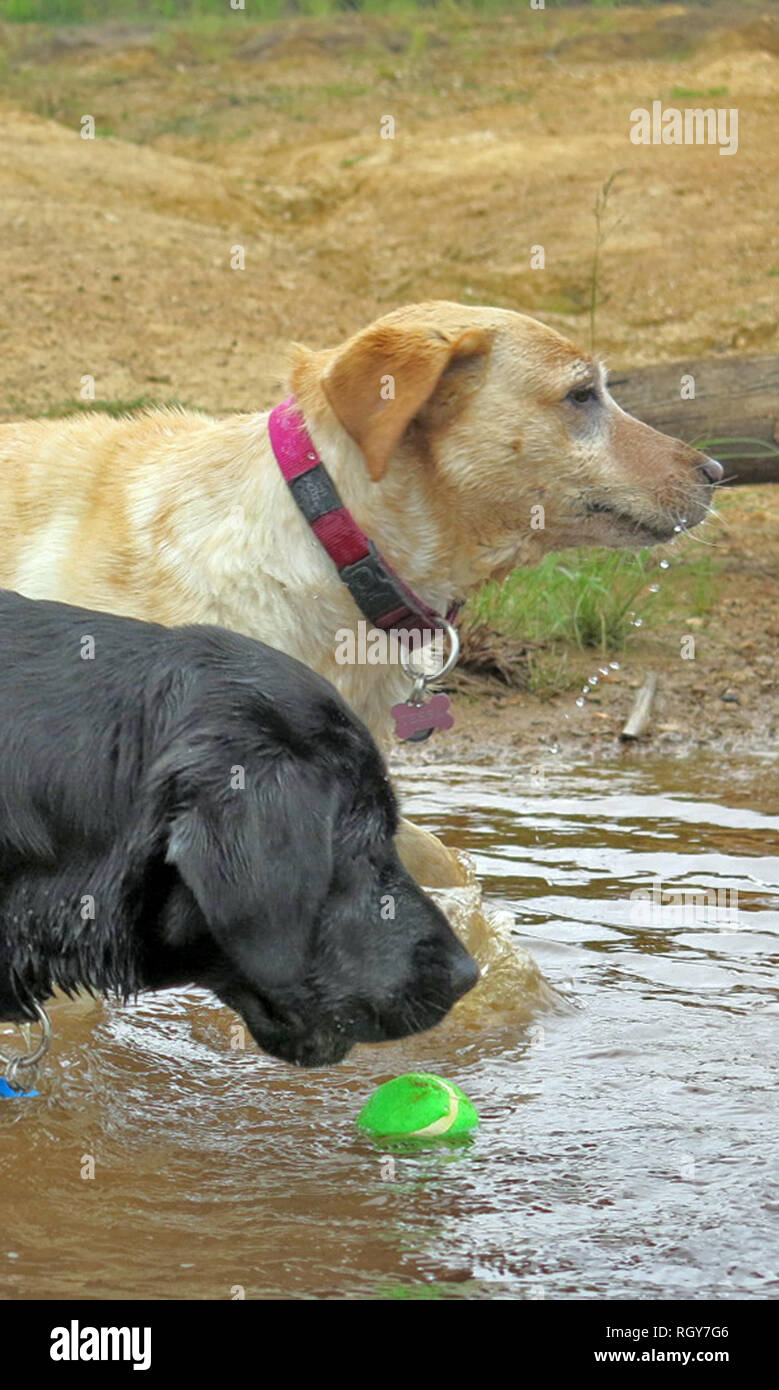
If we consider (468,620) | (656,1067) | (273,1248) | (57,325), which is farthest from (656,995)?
(57,325)

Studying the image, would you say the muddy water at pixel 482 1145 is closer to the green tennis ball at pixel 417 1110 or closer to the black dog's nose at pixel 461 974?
the green tennis ball at pixel 417 1110

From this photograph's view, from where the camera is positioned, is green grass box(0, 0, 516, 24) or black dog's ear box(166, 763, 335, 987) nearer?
black dog's ear box(166, 763, 335, 987)

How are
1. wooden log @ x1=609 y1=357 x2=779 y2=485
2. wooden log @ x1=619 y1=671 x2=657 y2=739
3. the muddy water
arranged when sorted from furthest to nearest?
wooden log @ x1=609 y1=357 x2=779 y2=485, wooden log @ x1=619 y1=671 x2=657 y2=739, the muddy water

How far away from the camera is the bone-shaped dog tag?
179 inches

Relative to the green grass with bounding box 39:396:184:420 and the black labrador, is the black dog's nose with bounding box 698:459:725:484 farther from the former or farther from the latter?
the green grass with bounding box 39:396:184:420

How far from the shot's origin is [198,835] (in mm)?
2768

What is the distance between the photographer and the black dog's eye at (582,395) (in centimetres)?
463

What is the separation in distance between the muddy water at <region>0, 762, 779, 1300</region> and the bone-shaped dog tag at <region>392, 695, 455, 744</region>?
26.4 inches

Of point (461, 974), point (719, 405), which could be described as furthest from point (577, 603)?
point (461, 974)

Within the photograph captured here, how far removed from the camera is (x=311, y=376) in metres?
4.50

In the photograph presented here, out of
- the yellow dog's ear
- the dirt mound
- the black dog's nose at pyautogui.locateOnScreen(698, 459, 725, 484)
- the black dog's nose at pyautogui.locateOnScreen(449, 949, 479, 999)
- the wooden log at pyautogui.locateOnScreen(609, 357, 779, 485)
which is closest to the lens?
the black dog's nose at pyautogui.locateOnScreen(449, 949, 479, 999)

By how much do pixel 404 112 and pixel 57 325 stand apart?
8.57 metres

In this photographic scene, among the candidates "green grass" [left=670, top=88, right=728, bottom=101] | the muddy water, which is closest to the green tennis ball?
the muddy water
